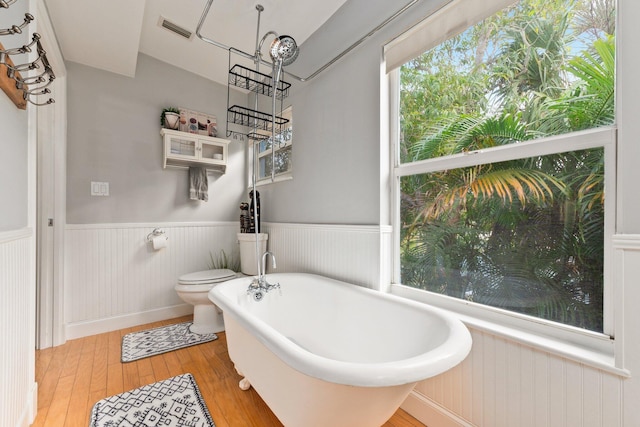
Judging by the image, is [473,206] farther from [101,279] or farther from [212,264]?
[101,279]

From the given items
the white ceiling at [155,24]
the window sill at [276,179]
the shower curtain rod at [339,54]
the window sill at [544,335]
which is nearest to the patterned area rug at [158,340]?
the window sill at [276,179]

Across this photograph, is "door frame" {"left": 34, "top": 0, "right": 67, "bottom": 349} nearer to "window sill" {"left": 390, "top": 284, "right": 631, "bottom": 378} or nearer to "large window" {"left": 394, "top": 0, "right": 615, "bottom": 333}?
"large window" {"left": 394, "top": 0, "right": 615, "bottom": 333}

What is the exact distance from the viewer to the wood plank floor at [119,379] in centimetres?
138

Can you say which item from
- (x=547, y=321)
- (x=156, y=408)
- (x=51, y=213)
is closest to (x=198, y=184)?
(x=51, y=213)

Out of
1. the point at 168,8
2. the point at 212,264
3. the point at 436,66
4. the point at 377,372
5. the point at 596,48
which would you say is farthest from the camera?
the point at 212,264

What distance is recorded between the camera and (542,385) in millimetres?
993

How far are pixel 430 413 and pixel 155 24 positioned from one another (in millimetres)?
3223

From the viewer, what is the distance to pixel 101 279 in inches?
93.0

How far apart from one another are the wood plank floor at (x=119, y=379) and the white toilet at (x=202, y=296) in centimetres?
22

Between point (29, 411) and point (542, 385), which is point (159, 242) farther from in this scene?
point (542, 385)

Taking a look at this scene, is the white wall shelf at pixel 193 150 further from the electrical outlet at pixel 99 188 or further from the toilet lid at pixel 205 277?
the toilet lid at pixel 205 277

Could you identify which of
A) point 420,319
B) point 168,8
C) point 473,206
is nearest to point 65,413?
point 420,319

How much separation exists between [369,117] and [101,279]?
2548 mm

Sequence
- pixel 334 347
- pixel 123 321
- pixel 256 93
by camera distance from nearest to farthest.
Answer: pixel 334 347
pixel 256 93
pixel 123 321
